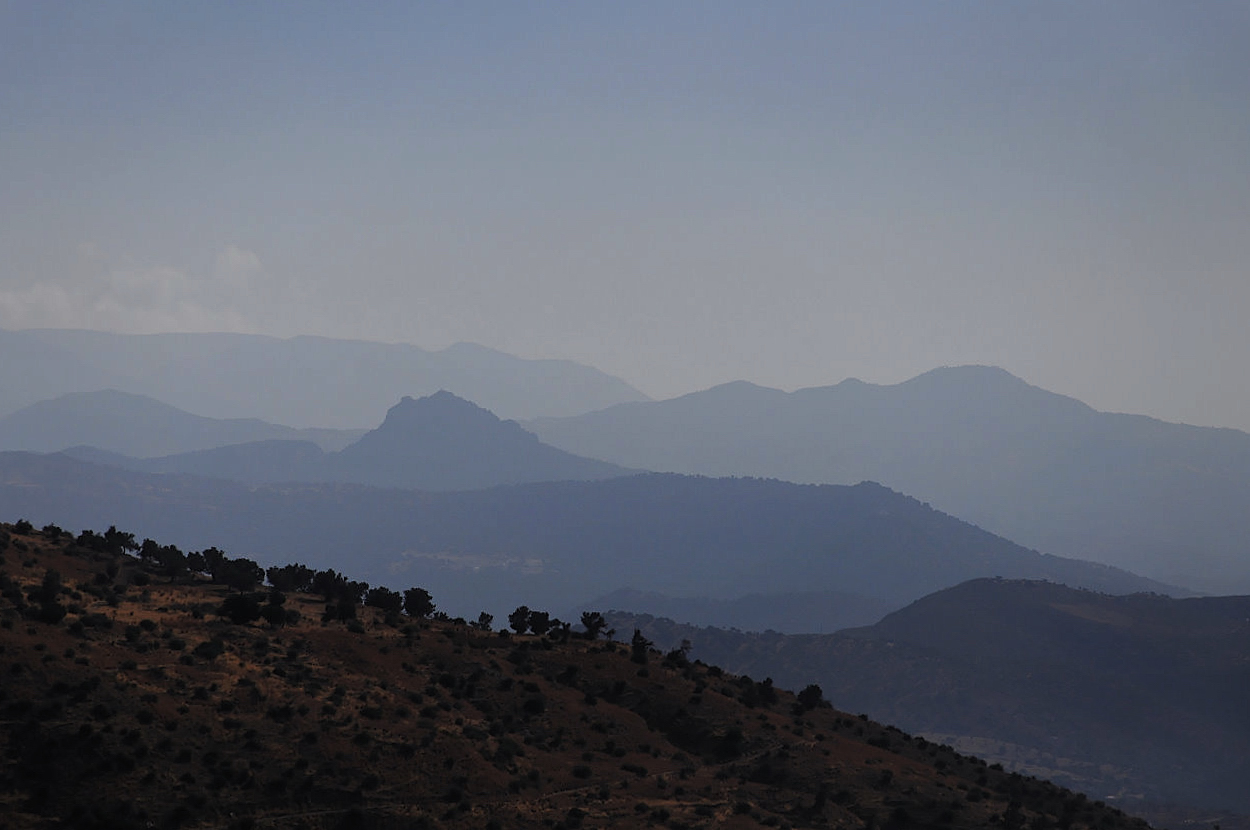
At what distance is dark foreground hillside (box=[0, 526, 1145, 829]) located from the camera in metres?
52.2

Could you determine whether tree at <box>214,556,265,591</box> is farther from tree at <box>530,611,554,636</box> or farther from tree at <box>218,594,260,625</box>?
tree at <box>530,611,554,636</box>

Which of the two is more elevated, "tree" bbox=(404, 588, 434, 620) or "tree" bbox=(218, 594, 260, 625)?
"tree" bbox=(404, 588, 434, 620)

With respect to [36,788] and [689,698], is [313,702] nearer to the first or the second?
[36,788]

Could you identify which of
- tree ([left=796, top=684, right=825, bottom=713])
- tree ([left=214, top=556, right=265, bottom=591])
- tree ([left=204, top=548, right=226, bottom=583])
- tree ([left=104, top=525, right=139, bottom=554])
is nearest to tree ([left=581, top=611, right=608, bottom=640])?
tree ([left=796, top=684, right=825, bottom=713])

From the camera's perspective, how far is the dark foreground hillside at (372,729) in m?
52.2

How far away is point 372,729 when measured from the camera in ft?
198

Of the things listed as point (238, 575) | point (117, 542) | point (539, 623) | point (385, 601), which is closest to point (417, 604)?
point (385, 601)

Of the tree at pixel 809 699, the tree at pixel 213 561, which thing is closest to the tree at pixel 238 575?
the tree at pixel 213 561

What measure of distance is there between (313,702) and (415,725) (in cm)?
556

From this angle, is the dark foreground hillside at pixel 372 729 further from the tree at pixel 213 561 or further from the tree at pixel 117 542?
the tree at pixel 117 542

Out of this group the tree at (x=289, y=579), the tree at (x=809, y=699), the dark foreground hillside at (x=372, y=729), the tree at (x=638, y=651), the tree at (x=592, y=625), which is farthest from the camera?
the tree at (x=809, y=699)

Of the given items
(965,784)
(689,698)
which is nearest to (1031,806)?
(965,784)

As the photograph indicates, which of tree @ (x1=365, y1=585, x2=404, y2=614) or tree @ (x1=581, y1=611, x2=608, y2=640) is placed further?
tree @ (x1=581, y1=611, x2=608, y2=640)

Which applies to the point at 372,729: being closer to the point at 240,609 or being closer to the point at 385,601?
the point at 240,609
